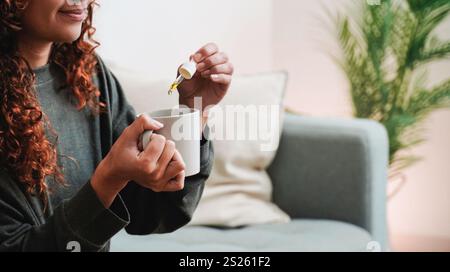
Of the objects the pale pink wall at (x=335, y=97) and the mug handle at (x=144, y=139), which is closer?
the mug handle at (x=144, y=139)

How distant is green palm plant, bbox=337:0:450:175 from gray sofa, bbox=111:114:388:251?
38cm

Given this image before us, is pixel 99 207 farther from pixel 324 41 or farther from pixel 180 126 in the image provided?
pixel 324 41

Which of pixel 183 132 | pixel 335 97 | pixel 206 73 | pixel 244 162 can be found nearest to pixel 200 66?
pixel 206 73

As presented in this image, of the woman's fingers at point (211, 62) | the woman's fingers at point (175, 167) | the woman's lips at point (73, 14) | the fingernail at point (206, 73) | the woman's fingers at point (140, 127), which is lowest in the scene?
the woman's fingers at point (175, 167)

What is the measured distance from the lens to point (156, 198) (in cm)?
79

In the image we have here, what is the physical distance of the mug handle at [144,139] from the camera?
0.56 meters

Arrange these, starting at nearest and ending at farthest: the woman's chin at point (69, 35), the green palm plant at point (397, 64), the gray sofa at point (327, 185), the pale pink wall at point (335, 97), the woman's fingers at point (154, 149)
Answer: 1. the woman's fingers at point (154, 149)
2. the woman's chin at point (69, 35)
3. the gray sofa at point (327, 185)
4. the green palm plant at point (397, 64)
5. the pale pink wall at point (335, 97)

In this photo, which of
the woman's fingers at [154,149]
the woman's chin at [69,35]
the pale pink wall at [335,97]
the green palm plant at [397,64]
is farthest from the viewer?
the pale pink wall at [335,97]

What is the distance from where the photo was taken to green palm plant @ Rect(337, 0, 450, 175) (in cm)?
163

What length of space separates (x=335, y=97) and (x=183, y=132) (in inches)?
57.1

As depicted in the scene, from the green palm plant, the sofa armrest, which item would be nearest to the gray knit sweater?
the sofa armrest

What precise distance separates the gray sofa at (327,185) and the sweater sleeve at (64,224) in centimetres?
54

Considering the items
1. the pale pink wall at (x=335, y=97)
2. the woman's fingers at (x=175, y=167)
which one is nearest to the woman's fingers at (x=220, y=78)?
the woman's fingers at (x=175, y=167)

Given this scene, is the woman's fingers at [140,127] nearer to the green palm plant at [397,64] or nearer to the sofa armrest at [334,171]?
the sofa armrest at [334,171]
